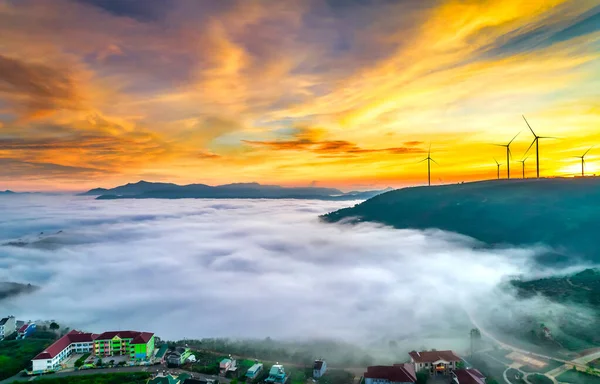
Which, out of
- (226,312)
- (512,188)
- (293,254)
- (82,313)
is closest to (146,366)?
(226,312)

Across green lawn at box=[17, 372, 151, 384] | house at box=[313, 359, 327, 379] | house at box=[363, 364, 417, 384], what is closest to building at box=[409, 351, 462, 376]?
house at box=[363, 364, 417, 384]

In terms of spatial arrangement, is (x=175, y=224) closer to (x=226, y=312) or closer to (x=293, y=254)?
(x=293, y=254)

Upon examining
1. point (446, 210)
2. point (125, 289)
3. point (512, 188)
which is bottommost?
point (125, 289)

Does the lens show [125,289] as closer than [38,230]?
Yes

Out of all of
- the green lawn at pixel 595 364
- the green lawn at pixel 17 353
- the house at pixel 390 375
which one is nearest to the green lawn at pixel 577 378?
the green lawn at pixel 595 364

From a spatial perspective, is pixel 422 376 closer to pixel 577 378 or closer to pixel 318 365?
pixel 318 365

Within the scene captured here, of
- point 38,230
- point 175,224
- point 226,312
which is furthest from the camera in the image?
point 175,224
